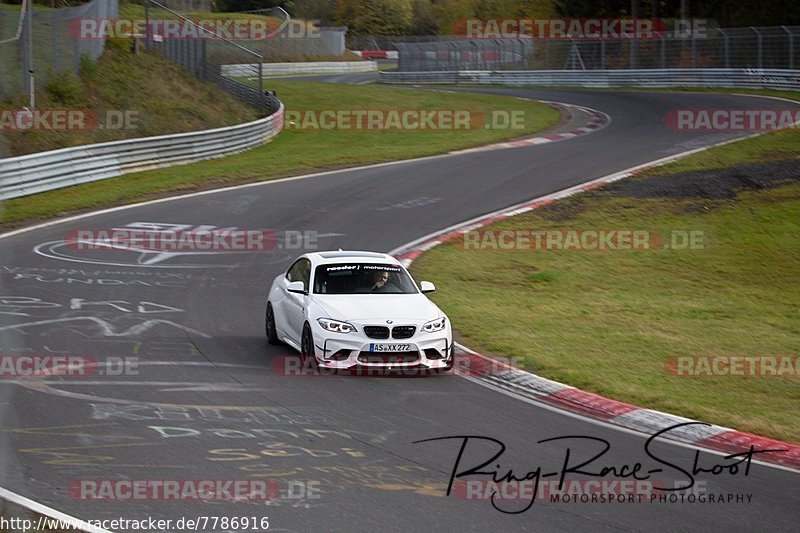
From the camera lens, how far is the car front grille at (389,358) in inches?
487

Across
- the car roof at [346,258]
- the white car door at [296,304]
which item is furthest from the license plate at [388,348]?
the car roof at [346,258]

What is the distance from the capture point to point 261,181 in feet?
97.8

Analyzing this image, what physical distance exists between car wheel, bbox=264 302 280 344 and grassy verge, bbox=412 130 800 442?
270 cm

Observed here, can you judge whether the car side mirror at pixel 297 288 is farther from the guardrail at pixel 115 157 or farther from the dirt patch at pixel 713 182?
the dirt patch at pixel 713 182

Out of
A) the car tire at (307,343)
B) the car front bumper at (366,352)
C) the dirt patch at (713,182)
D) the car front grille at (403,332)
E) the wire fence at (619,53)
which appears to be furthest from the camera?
the wire fence at (619,53)

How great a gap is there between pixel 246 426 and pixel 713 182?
20.3 metres

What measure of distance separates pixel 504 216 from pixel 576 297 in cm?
714

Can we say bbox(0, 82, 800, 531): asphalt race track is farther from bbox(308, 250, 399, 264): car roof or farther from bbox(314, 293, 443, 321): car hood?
bbox(308, 250, 399, 264): car roof

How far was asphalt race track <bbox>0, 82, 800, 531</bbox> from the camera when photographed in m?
7.90

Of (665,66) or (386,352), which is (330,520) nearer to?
(386,352)

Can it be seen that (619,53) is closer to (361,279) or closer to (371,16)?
(361,279)

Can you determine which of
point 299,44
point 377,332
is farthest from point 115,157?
point 299,44

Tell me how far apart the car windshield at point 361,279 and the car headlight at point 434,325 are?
1.09 metres

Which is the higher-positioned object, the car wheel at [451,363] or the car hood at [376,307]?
the car hood at [376,307]
